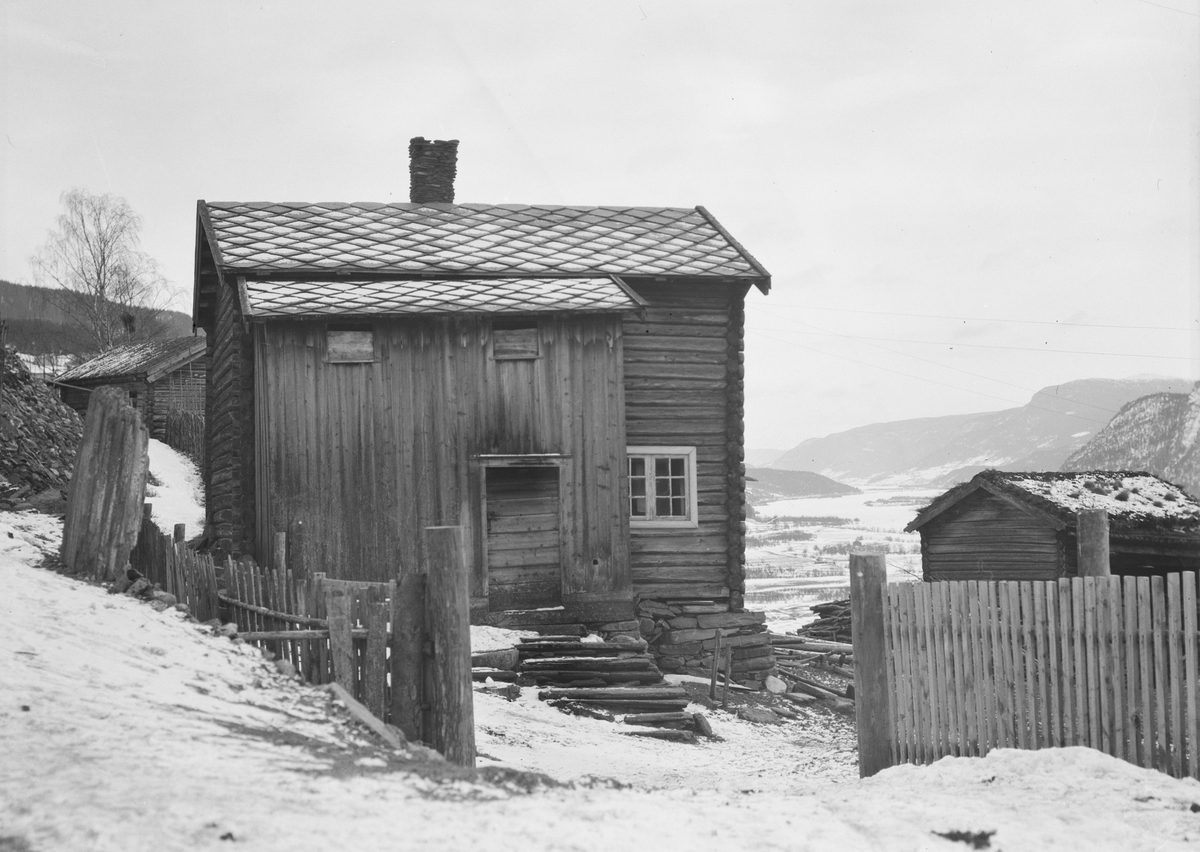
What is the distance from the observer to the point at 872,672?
862 centimetres

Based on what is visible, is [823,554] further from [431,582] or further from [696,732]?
[431,582]

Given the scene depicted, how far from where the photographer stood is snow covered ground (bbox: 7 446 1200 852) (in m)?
4.76

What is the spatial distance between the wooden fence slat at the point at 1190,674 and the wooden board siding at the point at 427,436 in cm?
947

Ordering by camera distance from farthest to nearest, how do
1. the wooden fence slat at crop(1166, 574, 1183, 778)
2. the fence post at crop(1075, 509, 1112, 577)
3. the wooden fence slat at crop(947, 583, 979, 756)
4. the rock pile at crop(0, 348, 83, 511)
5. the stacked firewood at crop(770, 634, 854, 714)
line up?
the stacked firewood at crop(770, 634, 854, 714) < the rock pile at crop(0, 348, 83, 511) < the fence post at crop(1075, 509, 1112, 577) < the wooden fence slat at crop(947, 583, 979, 756) < the wooden fence slat at crop(1166, 574, 1183, 778)

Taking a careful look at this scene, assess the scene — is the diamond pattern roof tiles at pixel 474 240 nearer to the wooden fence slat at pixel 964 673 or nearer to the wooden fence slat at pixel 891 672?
the wooden fence slat at pixel 891 672

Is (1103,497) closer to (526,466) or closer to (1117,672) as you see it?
(526,466)

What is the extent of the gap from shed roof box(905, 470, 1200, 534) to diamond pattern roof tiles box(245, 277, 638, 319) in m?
8.82

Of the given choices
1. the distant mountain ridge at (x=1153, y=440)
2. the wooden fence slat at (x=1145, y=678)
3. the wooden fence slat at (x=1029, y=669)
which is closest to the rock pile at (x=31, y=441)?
the wooden fence slat at (x=1029, y=669)

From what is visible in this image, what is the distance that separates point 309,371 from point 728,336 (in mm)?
6448

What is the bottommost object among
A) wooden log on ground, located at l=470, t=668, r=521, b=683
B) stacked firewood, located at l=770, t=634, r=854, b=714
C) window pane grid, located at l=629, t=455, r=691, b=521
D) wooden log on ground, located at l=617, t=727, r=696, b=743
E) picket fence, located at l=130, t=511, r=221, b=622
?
stacked firewood, located at l=770, t=634, r=854, b=714

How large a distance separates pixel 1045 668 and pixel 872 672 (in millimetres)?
1222

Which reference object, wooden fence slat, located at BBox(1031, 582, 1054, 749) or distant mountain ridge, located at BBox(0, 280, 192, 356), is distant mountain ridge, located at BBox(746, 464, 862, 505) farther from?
wooden fence slat, located at BBox(1031, 582, 1054, 749)

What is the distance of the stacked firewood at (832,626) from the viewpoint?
2494 centimetres

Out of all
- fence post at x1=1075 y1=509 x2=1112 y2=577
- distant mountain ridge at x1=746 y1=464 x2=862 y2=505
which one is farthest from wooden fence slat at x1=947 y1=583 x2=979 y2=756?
distant mountain ridge at x1=746 y1=464 x2=862 y2=505
